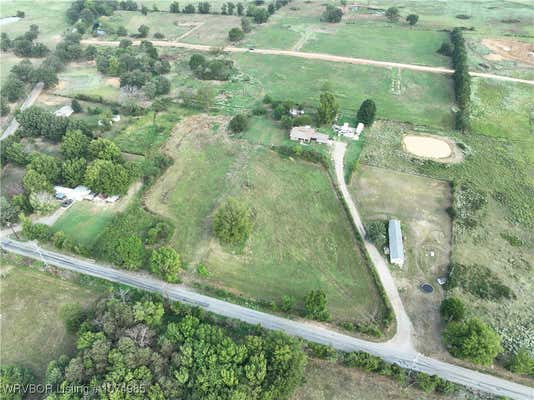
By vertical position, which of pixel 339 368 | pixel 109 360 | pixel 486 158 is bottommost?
pixel 339 368

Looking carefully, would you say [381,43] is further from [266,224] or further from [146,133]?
[266,224]

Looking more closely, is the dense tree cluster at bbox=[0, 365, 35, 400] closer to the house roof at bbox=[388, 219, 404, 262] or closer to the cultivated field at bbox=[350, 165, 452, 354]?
the cultivated field at bbox=[350, 165, 452, 354]

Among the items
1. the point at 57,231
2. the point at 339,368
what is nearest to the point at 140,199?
the point at 57,231

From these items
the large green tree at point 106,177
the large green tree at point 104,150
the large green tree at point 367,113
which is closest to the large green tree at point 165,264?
the large green tree at point 106,177

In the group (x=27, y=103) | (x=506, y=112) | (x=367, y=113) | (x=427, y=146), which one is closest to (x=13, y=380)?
(x=367, y=113)

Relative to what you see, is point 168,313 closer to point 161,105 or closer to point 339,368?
point 339,368

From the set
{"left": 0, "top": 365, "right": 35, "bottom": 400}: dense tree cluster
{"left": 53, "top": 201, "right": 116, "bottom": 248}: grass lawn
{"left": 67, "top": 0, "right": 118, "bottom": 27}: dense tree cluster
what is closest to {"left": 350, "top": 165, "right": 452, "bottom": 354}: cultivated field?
{"left": 53, "top": 201, "right": 116, "bottom": 248}: grass lawn
